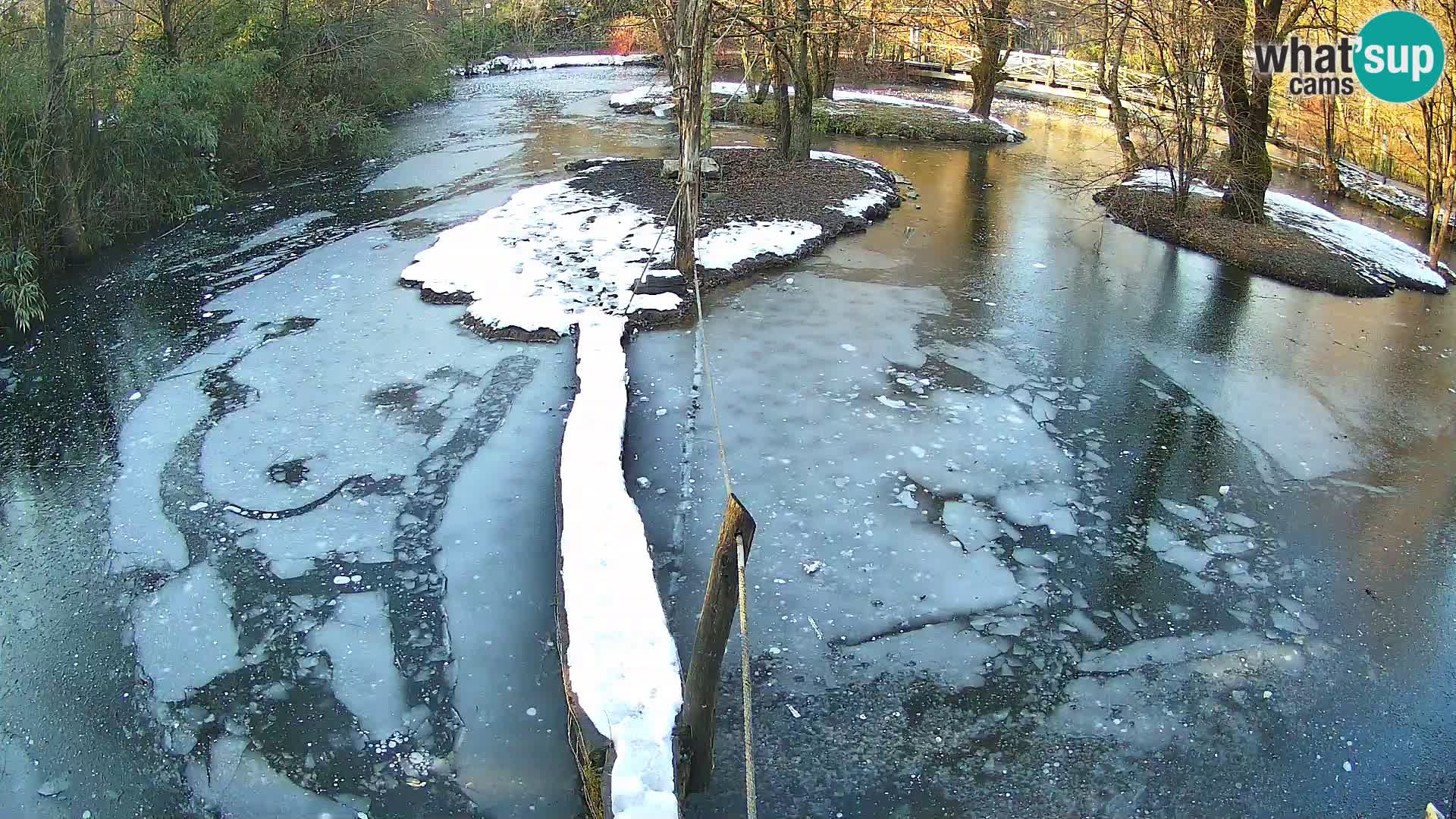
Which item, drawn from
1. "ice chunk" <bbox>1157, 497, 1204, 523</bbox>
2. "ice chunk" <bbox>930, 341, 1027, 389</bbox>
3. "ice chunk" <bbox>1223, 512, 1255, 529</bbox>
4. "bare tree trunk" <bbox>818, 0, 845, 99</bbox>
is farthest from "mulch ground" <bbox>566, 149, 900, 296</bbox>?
"ice chunk" <bbox>1223, 512, 1255, 529</bbox>

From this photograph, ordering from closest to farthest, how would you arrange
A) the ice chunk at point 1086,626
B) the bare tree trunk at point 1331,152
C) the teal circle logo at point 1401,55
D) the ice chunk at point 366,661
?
1. the ice chunk at point 366,661
2. the ice chunk at point 1086,626
3. the teal circle logo at point 1401,55
4. the bare tree trunk at point 1331,152

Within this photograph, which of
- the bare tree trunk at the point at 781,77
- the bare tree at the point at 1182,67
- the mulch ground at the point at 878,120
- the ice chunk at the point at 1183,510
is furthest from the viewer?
the mulch ground at the point at 878,120

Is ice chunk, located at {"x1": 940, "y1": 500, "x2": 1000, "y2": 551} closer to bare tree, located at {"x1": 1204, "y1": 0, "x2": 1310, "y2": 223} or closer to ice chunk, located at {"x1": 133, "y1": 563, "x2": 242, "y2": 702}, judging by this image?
ice chunk, located at {"x1": 133, "y1": 563, "x2": 242, "y2": 702}

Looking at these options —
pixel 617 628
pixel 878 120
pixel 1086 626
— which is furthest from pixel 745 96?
pixel 617 628

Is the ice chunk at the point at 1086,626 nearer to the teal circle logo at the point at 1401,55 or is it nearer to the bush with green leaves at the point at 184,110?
the bush with green leaves at the point at 184,110

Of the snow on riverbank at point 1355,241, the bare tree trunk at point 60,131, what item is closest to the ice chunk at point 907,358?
the snow on riverbank at point 1355,241
